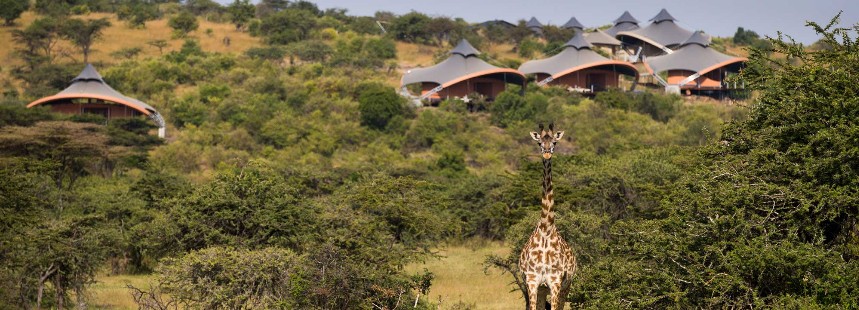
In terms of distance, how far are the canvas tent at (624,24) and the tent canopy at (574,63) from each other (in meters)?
23.0

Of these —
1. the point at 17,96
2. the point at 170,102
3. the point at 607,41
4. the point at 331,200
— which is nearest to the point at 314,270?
the point at 331,200

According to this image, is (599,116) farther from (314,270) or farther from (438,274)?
(314,270)

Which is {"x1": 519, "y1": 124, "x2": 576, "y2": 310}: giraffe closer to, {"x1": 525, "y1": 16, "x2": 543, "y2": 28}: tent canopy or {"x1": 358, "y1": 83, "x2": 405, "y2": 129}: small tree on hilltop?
{"x1": 358, "y1": 83, "x2": 405, "y2": 129}: small tree on hilltop

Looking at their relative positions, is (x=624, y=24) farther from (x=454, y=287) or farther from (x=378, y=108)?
(x=454, y=287)

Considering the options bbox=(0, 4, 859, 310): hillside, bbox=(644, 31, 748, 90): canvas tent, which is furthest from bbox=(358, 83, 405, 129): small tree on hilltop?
bbox=(644, 31, 748, 90): canvas tent

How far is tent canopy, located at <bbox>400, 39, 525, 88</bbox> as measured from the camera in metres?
70.8

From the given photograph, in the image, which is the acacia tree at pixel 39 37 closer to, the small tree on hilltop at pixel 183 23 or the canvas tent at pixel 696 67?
the small tree on hilltop at pixel 183 23

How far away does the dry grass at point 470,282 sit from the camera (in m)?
23.9

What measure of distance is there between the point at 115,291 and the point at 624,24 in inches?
3170

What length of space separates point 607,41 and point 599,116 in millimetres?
29276

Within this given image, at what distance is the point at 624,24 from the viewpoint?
102m

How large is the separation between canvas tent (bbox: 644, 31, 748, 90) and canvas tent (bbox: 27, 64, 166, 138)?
108ft

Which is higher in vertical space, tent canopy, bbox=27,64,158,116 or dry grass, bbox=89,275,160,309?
tent canopy, bbox=27,64,158,116

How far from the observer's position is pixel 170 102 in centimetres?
6375
